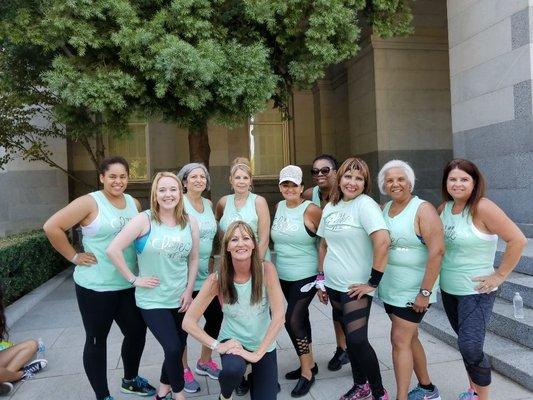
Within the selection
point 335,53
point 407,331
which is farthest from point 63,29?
point 407,331

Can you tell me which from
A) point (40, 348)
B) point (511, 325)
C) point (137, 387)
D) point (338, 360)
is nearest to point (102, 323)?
point (137, 387)

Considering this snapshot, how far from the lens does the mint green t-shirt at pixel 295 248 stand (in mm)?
3582

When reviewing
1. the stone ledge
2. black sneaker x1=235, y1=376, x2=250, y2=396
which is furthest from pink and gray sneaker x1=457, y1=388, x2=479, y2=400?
the stone ledge

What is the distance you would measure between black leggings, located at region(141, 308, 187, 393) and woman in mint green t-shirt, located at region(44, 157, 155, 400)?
0.28 meters

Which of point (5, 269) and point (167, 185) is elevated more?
point (167, 185)

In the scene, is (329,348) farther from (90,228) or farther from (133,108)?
(133,108)

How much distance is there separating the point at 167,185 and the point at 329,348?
104 inches

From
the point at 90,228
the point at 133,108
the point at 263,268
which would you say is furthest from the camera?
the point at 133,108

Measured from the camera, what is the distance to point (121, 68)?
21.3 feet

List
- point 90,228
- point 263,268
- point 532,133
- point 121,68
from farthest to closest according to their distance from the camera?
A: point 121,68 < point 532,133 < point 90,228 < point 263,268

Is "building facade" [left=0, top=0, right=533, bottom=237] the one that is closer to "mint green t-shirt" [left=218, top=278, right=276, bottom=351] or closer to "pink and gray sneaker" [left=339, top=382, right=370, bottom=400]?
"pink and gray sneaker" [left=339, top=382, right=370, bottom=400]

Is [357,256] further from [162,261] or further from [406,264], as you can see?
[162,261]

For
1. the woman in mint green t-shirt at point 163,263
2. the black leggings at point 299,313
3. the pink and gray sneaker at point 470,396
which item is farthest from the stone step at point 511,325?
the woman in mint green t-shirt at point 163,263

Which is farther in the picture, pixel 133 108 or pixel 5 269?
pixel 133 108
